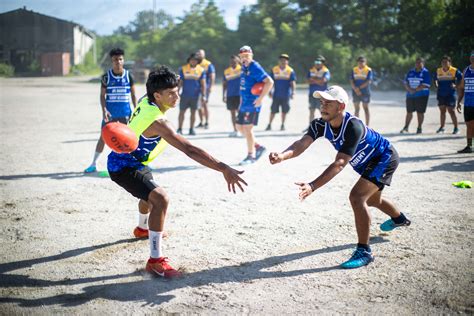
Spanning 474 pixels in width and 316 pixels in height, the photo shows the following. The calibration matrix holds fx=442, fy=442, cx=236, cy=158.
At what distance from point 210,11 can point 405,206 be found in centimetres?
5750

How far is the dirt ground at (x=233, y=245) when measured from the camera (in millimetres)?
4062

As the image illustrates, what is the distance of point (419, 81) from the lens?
46.7ft

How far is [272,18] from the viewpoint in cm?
5559

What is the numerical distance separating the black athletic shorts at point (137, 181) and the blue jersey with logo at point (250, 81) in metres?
5.54

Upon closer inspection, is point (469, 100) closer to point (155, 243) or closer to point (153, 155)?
point (153, 155)

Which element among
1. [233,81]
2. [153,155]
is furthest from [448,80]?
[153,155]

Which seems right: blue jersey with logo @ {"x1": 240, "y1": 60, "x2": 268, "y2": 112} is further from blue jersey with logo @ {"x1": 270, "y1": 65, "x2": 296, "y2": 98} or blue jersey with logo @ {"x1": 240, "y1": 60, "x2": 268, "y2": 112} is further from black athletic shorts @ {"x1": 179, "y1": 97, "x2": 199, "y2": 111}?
blue jersey with logo @ {"x1": 270, "y1": 65, "x2": 296, "y2": 98}

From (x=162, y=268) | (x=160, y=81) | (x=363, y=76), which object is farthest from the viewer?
(x=363, y=76)

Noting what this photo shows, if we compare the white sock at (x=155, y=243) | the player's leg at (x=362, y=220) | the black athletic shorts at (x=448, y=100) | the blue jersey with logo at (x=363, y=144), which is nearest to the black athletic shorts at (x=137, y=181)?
the white sock at (x=155, y=243)

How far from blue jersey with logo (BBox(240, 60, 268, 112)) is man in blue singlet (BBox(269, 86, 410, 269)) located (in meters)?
5.19

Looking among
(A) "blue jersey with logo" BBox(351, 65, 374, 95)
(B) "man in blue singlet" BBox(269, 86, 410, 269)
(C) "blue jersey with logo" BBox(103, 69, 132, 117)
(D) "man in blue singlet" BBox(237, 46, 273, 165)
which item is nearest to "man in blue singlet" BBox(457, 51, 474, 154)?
(A) "blue jersey with logo" BBox(351, 65, 374, 95)

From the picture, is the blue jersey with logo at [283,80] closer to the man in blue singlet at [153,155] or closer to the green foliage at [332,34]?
the man in blue singlet at [153,155]

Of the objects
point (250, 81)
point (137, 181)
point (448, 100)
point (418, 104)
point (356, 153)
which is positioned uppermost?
point (250, 81)

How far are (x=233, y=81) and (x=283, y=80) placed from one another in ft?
6.00
